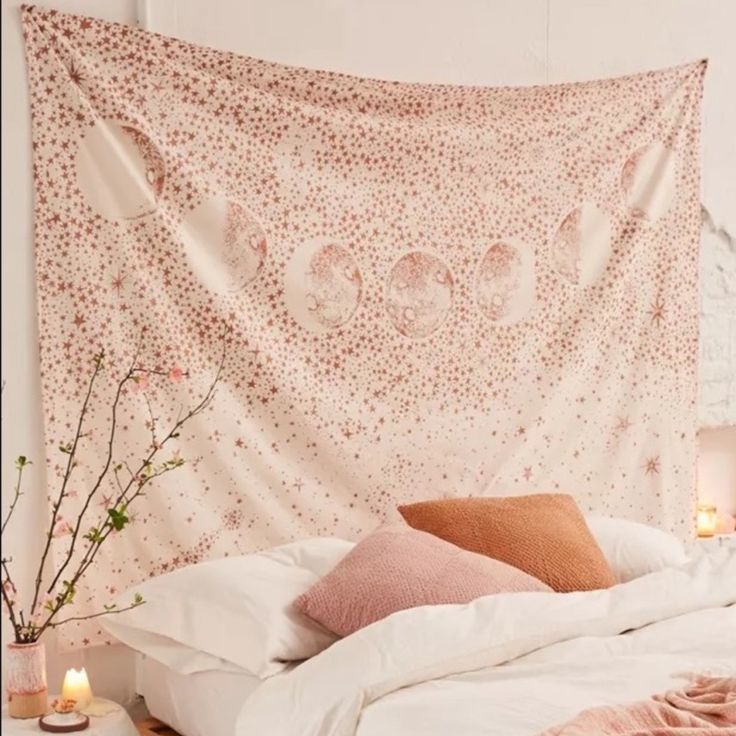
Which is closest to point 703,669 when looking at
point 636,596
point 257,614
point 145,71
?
point 636,596

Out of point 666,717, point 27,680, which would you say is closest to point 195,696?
point 27,680

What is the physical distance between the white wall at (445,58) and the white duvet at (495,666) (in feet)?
2.37

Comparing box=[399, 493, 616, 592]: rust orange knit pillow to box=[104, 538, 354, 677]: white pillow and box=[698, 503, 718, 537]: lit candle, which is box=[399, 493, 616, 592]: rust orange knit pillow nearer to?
box=[104, 538, 354, 677]: white pillow

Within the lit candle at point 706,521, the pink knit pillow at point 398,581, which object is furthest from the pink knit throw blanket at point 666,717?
the lit candle at point 706,521

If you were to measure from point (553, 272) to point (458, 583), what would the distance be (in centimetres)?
128

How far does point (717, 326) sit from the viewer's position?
12.5 feet

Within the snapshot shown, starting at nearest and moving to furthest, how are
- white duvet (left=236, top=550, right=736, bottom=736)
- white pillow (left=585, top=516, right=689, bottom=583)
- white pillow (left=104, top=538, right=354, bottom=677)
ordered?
1. white duvet (left=236, top=550, right=736, bottom=736)
2. white pillow (left=104, top=538, right=354, bottom=677)
3. white pillow (left=585, top=516, right=689, bottom=583)

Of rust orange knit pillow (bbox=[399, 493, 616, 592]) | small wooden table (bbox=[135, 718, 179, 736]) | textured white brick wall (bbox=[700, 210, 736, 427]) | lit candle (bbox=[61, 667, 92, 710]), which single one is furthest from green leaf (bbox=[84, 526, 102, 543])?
textured white brick wall (bbox=[700, 210, 736, 427])

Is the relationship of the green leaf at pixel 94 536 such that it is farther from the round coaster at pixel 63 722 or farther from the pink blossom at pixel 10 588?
the round coaster at pixel 63 722

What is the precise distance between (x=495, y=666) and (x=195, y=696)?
65cm

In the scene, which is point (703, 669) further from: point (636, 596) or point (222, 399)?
point (222, 399)

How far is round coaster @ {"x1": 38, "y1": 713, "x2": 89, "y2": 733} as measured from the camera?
7.36ft

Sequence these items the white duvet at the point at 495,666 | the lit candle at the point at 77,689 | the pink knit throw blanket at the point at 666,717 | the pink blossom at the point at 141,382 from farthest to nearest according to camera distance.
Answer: the pink blossom at the point at 141,382
the lit candle at the point at 77,689
the white duvet at the point at 495,666
the pink knit throw blanket at the point at 666,717

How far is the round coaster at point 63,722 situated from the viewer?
2242mm
